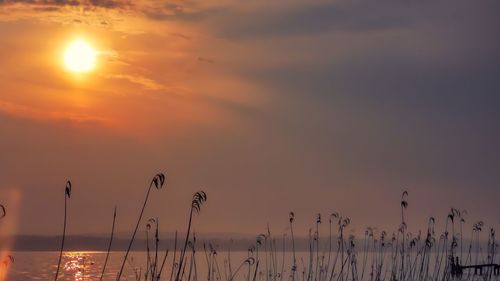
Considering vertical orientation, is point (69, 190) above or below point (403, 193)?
below

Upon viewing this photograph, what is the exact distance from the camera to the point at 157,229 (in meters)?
10.1

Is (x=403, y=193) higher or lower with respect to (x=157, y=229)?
higher

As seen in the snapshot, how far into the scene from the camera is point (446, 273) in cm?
1652

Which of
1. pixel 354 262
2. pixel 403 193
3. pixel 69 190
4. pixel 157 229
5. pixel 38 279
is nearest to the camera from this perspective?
pixel 69 190

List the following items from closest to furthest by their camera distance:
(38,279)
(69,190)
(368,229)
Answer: (69,190) < (368,229) < (38,279)

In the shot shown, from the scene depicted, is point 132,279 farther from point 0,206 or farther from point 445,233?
point 0,206

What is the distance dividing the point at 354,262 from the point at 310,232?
113cm

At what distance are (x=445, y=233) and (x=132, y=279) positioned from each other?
47.2 meters

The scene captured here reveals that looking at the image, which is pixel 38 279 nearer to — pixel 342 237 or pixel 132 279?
pixel 132 279

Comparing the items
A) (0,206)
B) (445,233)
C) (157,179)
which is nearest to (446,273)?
(445,233)

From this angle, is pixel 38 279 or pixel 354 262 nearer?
pixel 354 262

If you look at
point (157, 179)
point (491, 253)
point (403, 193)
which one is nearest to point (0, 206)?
point (157, 179)

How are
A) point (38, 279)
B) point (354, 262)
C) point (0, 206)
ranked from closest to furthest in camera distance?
point (0, 206)
point (354, 262)
point (38, 279)

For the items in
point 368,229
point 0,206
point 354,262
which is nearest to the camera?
point 0,206
